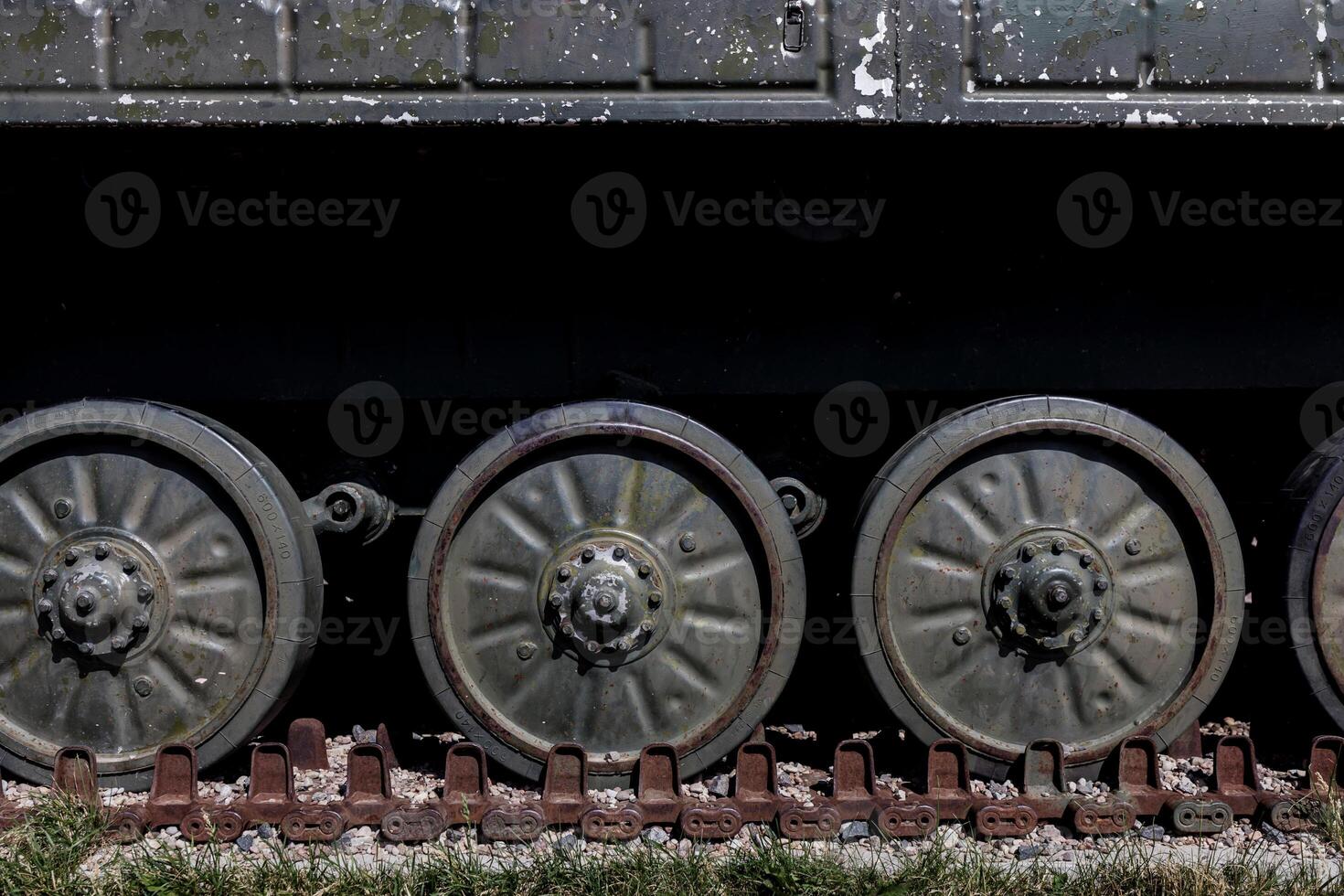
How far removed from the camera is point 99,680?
3107 mm

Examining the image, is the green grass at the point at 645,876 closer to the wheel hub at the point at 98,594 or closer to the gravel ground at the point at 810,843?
the gravel ground at the point at 810,843

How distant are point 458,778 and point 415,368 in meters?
1.17

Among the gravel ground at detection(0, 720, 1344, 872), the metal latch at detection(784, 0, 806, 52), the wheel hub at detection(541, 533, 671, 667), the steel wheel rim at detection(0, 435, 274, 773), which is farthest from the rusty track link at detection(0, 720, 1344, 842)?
the metal latch at detection(784, 0, 806, 52)

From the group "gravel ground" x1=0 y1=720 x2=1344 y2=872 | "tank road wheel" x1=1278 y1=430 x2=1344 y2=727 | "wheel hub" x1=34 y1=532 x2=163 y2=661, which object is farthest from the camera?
"tank road wheel" x1=1278 y1=430 x2=1344 y2=727

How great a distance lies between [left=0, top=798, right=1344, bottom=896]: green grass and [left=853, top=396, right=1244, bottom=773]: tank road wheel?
1.56ft

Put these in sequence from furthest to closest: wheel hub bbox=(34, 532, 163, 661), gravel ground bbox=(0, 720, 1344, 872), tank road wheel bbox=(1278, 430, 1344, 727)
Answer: tank road wheel bbox=(1278, 430, 1344, 727), wheel hub bbox=(34, 532, 163, 661), gravel ground bbox=(0, 720, 1344, 872)

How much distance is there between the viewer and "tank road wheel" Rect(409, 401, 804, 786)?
3.08 meters

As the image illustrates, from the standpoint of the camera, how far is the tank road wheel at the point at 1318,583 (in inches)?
123

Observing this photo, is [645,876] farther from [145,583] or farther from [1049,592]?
[145,583]

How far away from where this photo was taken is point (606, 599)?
3.02m

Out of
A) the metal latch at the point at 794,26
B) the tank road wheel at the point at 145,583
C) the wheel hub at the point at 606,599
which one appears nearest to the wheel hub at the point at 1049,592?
the wheel hub at the point at 606,599

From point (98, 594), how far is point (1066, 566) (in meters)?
2.59

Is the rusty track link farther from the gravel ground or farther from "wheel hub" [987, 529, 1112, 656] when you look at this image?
"wheel hub" [987, 529, 1112, 656]

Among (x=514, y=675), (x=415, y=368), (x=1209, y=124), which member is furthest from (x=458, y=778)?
(x=1209, y=124)
